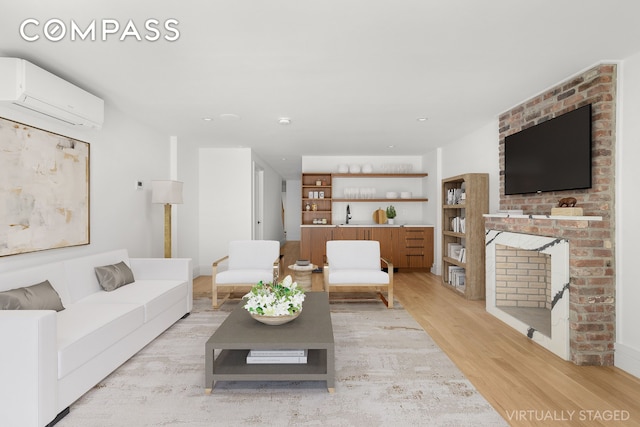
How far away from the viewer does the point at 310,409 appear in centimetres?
221

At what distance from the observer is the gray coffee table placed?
2.33m

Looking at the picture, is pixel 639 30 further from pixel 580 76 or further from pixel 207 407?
pixel 207 407

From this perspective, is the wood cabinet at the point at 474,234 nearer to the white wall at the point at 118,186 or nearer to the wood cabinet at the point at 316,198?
the wood cabinet at the point at 316,198

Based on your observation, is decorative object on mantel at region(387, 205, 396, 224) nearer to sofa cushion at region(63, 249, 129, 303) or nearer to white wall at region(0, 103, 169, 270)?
white wall at region(0, 103, 169, 270)

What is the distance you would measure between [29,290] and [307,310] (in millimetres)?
2107

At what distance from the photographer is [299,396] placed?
7.75 ft

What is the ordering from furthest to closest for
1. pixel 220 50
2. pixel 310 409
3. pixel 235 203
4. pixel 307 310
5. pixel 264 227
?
pixel 264 227 → pixel 235 203 → pixel 307 310 → pixel 220 50 → pixel 310 409

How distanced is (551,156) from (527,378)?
2146 millimetres

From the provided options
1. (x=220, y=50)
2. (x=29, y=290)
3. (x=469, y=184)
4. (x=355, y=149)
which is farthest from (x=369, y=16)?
(x=355, y=149)

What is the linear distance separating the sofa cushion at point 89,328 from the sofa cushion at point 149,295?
5.6 inches

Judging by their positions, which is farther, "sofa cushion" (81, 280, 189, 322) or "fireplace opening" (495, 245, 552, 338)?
"fireplace opening" (495, 245, 552, 338)

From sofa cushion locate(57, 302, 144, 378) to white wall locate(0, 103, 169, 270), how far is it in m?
0.76

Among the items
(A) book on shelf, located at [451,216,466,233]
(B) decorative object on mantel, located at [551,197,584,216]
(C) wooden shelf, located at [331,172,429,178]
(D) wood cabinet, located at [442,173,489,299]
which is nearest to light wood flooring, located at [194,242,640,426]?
(D) wood cabinet, located at [442,173,489,299]

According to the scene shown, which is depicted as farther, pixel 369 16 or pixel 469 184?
pixel 469 184
